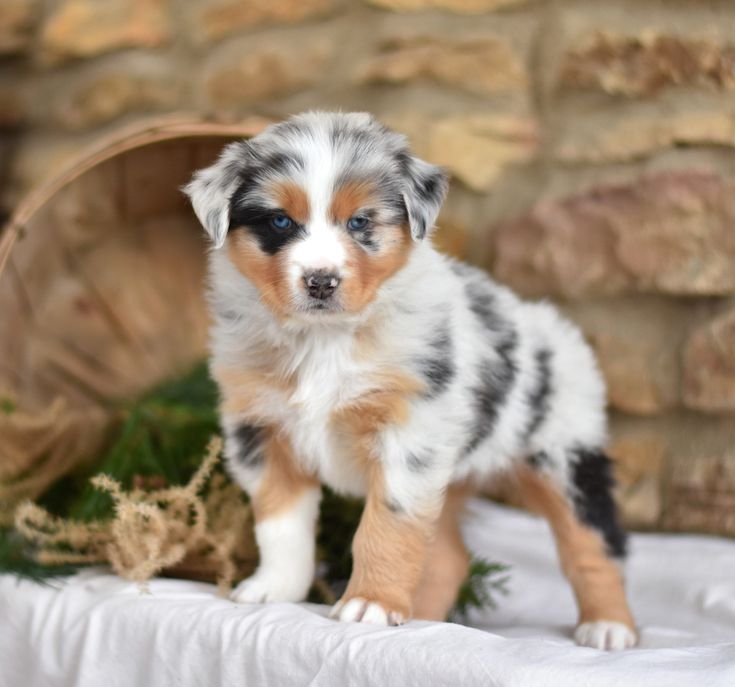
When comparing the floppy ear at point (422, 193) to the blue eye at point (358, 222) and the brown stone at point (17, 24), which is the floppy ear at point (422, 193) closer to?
the blue eye at point (358, 222)

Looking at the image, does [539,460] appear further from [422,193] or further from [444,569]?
[422,193]

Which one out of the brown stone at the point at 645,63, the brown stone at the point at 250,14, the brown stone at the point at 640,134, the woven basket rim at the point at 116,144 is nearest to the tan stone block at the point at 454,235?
the brown stone at the point at 640,134

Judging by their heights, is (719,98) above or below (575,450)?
above

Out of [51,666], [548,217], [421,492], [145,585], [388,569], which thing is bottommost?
[51,666]

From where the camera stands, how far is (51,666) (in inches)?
107

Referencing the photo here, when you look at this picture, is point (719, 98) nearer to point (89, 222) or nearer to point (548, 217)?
point (548, 217)

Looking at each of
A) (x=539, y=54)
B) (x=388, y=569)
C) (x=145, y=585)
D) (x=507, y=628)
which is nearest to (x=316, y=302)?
(x=388, y=569)

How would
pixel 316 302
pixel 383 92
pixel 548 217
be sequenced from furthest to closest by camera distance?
pixel 383 92 → pixel 548 217 → pixel 316 302

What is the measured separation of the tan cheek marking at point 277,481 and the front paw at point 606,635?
0.84 meters

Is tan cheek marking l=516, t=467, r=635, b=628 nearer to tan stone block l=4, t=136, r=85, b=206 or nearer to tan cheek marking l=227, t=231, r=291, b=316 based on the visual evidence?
tan cheek marking l=227, t=231, r=291, b=316

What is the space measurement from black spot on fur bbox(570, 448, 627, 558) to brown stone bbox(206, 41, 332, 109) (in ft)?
7.03

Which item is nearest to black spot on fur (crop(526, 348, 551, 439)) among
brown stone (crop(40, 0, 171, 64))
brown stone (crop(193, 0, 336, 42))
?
brown stone (crop(193, 0, 336, 42))

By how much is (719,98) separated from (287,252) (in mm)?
1868

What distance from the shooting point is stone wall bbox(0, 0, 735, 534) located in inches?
→ 139
